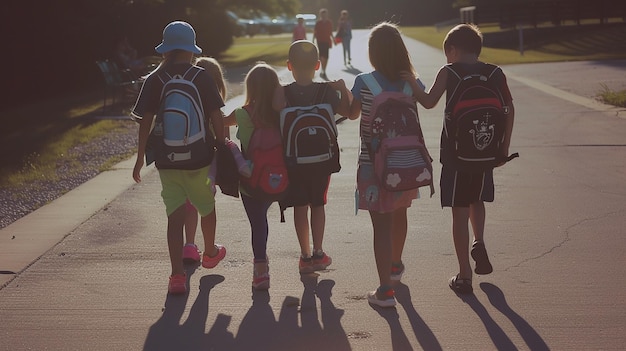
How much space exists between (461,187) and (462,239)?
1.03 feet

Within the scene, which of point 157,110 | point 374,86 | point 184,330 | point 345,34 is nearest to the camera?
point 184,330

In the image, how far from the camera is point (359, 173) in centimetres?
572

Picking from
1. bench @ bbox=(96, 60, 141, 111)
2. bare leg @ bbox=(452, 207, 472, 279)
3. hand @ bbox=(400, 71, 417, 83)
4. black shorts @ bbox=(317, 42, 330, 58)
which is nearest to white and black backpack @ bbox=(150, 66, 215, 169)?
hand @ bbox=(400, 71, 417, 83)

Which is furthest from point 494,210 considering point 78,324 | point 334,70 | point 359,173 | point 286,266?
point 334,70

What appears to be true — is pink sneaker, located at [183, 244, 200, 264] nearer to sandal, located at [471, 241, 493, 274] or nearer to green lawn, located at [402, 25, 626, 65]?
sandal, located at [471, 241, 493, 274]

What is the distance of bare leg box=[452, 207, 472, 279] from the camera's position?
5.88 meters

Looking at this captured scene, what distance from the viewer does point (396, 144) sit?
5.50 metres

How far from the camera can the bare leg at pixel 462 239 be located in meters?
5.88

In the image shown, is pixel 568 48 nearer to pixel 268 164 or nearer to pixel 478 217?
pixel 478 217

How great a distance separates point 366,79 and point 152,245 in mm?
2556

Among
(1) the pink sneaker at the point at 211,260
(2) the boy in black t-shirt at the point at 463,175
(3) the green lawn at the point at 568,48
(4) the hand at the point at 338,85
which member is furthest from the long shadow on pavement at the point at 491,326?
(3) the green lawn at the point at 568,48

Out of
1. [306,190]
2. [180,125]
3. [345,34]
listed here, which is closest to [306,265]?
[306,190]

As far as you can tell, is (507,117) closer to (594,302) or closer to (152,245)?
(594,302)

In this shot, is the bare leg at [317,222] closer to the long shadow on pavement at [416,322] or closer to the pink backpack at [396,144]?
the long shadow on pavement at [416,322]
